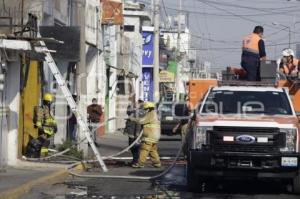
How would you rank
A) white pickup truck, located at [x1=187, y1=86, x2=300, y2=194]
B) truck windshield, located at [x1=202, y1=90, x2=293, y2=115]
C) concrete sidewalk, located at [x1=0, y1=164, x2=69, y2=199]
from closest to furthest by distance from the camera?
concrete sidewalk, located at [x1=0, y1=164, x2=69, y2=199]
white pickup truck, located at [x1=187, y1=86, x2=300, y2=194]
truck windshield, located at [x1=202, y1=90, x2=293, y2=115]

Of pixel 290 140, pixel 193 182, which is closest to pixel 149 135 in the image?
pixel 193 182

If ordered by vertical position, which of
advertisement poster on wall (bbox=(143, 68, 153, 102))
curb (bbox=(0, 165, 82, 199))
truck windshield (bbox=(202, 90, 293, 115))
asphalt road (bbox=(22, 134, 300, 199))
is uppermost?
advertisement poster on wall (bbox=(143, 68, 153, 102))

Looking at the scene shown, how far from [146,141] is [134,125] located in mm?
1119

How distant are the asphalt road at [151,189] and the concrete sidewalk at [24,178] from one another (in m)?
0.16

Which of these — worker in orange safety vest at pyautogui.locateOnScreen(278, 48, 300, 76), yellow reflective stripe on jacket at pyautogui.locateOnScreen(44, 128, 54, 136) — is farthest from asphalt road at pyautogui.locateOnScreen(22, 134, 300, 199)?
worker in orange safety vest at pyautogui.locateOnScreen(278, 48, 300, 76)

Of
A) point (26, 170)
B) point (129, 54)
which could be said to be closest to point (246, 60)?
point (26, 170)

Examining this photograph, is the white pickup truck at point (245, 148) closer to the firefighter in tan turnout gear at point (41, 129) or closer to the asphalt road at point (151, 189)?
the asphalt road at point (151, 189)

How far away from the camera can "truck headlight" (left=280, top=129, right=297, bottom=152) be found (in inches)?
508

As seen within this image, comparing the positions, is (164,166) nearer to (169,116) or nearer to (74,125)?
(74,125)

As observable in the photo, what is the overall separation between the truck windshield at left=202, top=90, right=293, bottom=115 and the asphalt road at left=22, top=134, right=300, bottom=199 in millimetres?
1591

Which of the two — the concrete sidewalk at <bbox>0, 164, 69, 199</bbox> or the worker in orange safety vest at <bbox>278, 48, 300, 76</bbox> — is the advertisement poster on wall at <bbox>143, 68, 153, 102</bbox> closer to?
the worker in orange safety vest at <bbox>278, 48, 300, 76</bbox>

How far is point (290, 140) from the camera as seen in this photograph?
1295cm

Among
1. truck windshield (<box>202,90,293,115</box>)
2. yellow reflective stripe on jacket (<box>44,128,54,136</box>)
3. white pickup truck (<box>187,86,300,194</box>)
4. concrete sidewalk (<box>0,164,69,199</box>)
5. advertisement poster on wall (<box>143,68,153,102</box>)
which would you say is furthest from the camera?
advertisement poster on wall (<box>143,68,153,102</box>)

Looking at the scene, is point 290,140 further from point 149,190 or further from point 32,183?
point 32,183
